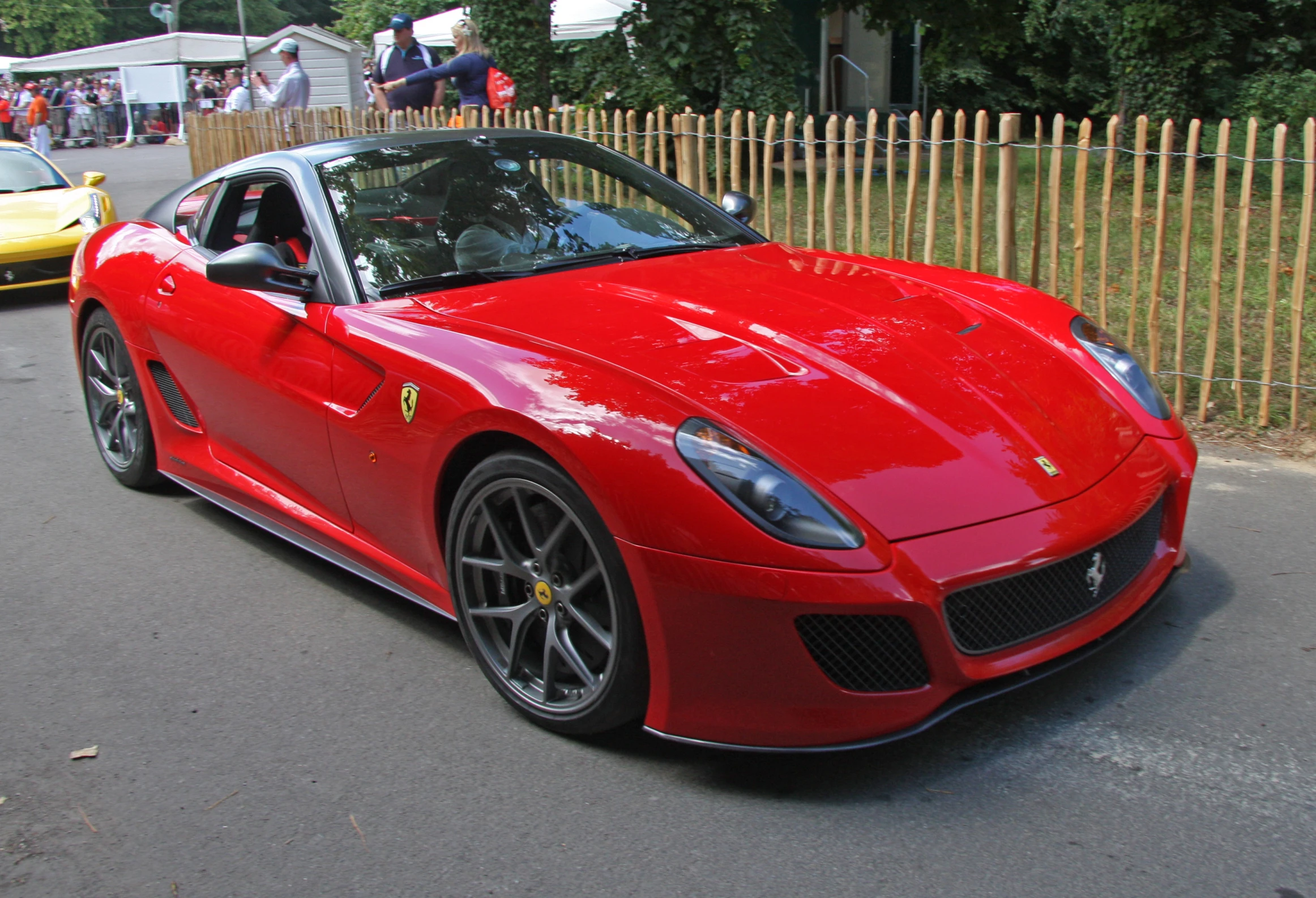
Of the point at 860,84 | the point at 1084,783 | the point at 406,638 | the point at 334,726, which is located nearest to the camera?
the point at 1084,783

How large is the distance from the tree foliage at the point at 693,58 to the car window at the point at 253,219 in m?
9.58

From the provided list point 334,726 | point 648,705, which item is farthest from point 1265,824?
point 334,726

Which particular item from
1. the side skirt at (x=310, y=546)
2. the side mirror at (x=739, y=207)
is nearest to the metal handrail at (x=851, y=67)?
the side mirror at (x=739, y=207)

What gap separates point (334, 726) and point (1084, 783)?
6.01 feet

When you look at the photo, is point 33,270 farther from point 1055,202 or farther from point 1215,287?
point 1215,287

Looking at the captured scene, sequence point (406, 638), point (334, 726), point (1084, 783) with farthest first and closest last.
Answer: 1. point (406, 638)
2. point (334, 726)
3. point (1084, 783)

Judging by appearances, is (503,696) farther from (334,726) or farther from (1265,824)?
(1265,824)

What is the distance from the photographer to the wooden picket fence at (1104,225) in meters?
5.43

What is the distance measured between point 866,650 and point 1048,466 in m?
0.68

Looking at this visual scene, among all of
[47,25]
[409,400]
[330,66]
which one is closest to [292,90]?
[409,400]

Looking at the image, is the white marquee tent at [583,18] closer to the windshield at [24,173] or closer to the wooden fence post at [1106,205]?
the windshield at [24,173]

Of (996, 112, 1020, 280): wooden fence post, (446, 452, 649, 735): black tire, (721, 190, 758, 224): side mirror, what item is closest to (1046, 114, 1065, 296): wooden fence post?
(996, 112, 1020, 280): wooden fence post

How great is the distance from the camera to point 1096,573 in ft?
9.21

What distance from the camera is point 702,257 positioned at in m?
4.04
